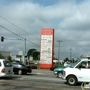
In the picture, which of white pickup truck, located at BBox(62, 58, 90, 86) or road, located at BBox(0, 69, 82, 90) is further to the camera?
Answer: white pickup truck, located at BBox(62, 58, 90, 86)

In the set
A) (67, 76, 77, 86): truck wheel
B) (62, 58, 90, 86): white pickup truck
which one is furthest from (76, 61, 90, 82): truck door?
(67, 76, 77, 86): truck wheel

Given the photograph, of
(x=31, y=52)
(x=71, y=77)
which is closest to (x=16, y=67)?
(x=71, y=77)

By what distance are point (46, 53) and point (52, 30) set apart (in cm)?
559

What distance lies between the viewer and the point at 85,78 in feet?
55.4

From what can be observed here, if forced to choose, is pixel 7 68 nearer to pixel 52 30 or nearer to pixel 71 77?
pixel 71 77

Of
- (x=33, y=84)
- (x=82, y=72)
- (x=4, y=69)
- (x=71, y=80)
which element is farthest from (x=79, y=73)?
(x=4, y=69)

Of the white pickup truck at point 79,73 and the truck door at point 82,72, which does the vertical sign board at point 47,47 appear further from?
the truck door at point 82,72

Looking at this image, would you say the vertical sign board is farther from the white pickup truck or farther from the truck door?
the truck door

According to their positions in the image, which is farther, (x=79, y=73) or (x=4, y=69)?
(x=4, y=69)

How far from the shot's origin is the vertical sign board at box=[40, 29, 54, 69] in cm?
5781

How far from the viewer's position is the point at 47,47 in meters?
58.5

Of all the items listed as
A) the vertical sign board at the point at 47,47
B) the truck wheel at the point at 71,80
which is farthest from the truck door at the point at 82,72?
the vertical sign board at the point at 47,47

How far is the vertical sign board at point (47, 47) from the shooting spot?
5781cm

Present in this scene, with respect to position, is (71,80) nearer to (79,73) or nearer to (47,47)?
(79,73)
